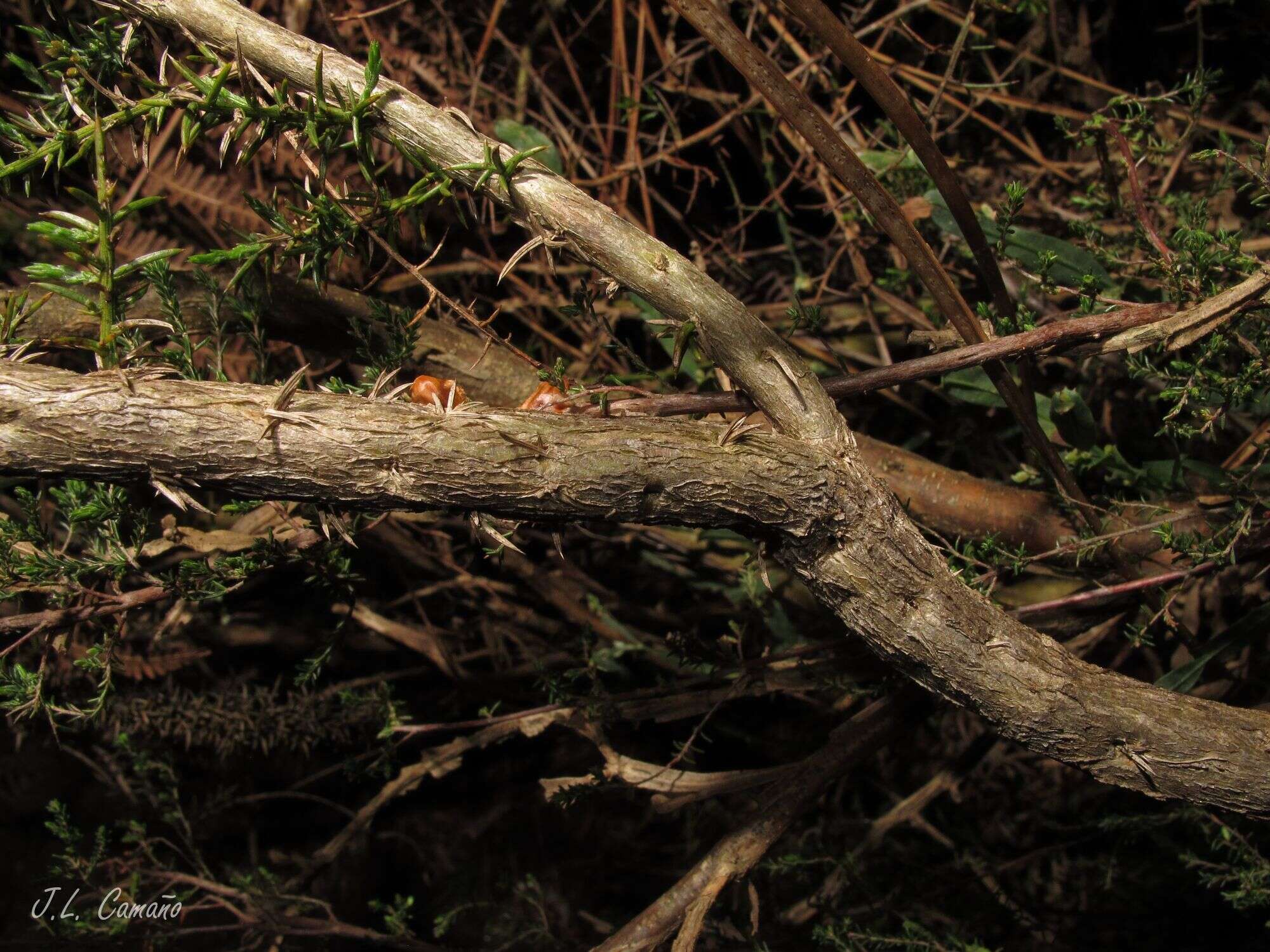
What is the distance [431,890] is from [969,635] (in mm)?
1927

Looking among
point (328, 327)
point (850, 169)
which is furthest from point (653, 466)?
point (328, 327)

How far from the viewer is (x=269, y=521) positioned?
189cm

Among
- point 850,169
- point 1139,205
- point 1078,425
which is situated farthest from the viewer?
point 1078,425

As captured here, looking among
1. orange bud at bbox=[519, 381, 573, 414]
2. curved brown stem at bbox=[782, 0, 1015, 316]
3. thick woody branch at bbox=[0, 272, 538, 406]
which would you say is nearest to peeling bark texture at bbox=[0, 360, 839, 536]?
orange bud at bbox=[519, 381, 573, 414]

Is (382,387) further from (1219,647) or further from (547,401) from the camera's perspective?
(1219,647)

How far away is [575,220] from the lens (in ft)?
3.69

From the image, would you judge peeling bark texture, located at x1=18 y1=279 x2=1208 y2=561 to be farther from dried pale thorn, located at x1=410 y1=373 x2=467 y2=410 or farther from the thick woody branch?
dried pale thorn, located at x1=410 y1=373 x2=467 y2=410

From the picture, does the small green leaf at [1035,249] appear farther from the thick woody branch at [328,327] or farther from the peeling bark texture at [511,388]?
the thick woody branch at [328,327]

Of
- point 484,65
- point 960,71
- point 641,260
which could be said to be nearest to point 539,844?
point 641,260

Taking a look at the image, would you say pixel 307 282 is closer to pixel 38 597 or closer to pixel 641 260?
pixel 641 260

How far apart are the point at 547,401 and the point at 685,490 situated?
297 mm

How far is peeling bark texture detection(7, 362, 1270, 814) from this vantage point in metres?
0.95

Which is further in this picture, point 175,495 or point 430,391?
point 430,391
